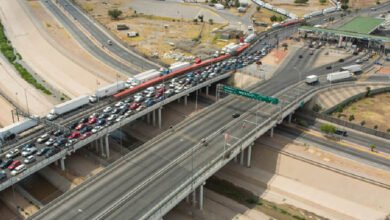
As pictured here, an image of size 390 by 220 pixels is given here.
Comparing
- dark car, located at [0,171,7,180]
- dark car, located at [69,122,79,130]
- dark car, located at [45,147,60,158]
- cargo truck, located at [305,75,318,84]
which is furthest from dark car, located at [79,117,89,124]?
cargo truck, located at [305,75,318,84]

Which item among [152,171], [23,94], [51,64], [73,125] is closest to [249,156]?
[152,171]

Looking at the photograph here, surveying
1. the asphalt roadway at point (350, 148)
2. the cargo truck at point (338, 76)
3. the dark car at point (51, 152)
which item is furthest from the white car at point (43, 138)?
the cargo truck at point (338, 76)

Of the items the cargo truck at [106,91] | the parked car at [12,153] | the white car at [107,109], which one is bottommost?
the parked car at [12,153]

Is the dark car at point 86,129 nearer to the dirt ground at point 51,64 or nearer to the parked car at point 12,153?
the parked car at point 12,153

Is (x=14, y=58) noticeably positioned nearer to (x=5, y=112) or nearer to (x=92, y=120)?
(x=5, y=112)

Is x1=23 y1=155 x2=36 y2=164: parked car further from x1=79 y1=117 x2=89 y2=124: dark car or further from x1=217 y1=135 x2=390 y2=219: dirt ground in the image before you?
x1=217 y1=135 x2=390 y2=219: dirt ground

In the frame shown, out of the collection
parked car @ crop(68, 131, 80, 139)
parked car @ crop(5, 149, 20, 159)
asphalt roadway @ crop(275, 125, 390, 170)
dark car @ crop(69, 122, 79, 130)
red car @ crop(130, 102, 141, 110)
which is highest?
red car @ crop(130, 102, 141, 110)
